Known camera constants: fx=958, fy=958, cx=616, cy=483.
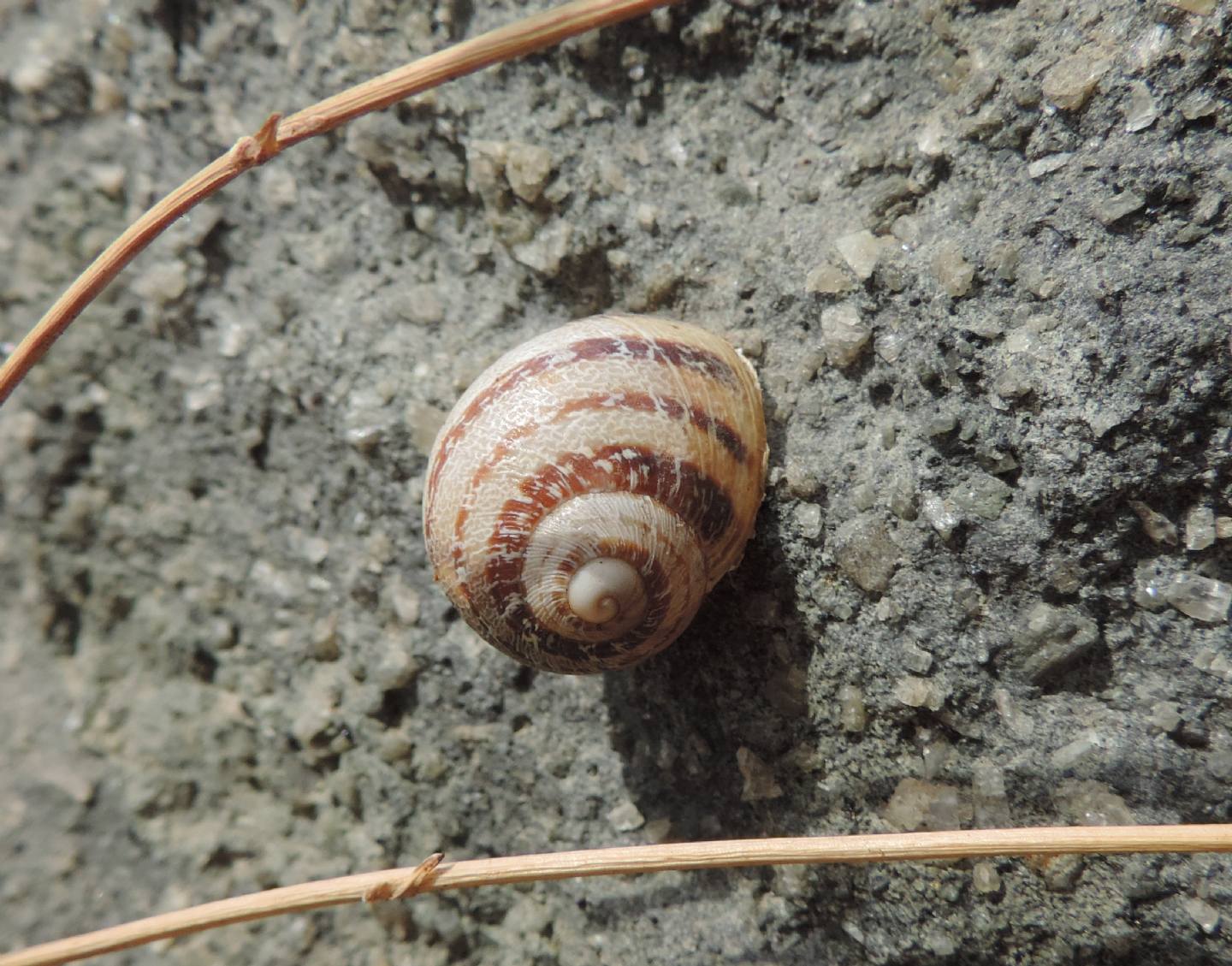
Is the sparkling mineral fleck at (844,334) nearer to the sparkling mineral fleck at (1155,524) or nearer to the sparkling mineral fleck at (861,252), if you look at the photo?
the sparkling mineral fleck at (861,252)

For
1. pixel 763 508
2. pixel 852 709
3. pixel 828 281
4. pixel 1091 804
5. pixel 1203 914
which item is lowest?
pixel 1203 914

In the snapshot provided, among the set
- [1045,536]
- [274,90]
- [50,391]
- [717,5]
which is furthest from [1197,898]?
[50,391]

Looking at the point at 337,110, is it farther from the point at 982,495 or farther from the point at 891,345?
the point at 982,495

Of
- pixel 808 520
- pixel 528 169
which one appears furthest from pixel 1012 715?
pixel 528 169

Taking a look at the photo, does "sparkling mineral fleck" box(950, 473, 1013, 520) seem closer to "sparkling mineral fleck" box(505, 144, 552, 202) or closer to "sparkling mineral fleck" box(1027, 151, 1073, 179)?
"sparkling mineral fleck" box(1027, 151, 1073, 179)

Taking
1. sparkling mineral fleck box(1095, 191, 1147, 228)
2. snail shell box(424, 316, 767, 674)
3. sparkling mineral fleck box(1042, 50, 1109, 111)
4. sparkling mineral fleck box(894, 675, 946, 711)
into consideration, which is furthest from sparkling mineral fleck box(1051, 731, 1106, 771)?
sparkling mineral fleck box(1042, 50, 1109, 111)

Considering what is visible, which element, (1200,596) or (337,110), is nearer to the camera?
(1200,596)

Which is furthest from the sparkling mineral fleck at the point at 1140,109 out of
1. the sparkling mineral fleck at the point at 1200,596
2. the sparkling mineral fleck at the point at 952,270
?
the sparkling mineral fleck at the point at 1200,596
